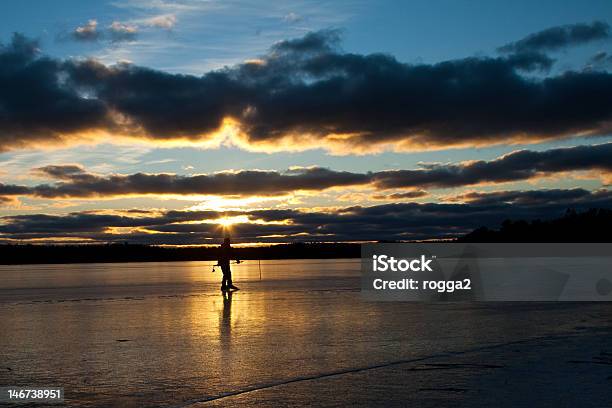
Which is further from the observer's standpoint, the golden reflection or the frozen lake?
the golden reflection

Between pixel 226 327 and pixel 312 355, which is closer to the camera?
pixel 312 355

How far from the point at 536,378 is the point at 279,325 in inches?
310

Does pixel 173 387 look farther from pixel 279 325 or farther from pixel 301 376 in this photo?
pixel 279 325

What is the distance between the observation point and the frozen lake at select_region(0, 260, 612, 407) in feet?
29.3

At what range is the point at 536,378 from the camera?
9.80m

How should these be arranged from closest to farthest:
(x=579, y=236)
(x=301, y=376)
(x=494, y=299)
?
(x=301, y=376) → (x=494, y=299) → (x=579, y=236)

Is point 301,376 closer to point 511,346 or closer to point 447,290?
point 511,346

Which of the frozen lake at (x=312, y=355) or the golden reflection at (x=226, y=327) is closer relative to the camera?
the frozen lake at (x=312, y=355)

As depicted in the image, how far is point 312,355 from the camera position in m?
12.1

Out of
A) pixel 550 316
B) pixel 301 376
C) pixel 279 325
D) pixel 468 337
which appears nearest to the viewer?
pixel 301 376

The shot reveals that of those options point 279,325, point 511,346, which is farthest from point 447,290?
point 511,346

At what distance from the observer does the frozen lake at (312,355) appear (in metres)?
8.94

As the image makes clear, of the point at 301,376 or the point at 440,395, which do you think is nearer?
the point at 440,395

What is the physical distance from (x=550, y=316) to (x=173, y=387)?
1224 centimetres
